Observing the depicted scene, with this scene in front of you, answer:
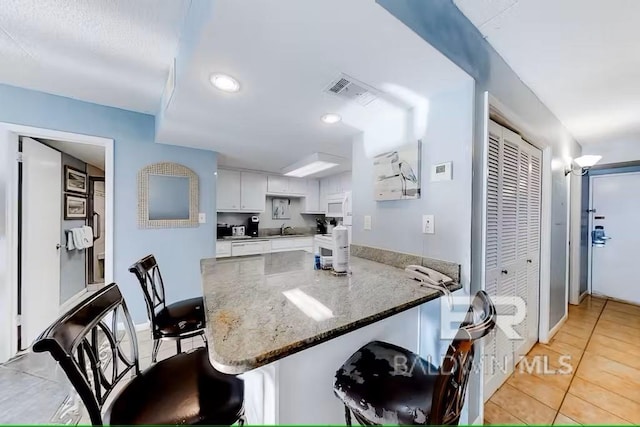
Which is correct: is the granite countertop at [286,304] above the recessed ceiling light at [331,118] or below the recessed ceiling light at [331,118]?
below

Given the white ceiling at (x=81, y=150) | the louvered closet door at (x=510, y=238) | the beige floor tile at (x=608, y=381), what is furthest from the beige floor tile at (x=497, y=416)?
the white ceiling at (x=81, y=150)

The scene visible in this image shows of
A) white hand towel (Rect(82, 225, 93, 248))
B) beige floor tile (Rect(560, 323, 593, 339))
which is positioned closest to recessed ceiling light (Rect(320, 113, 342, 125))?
beige floor tile (Rect(560, 323, 593, 339))

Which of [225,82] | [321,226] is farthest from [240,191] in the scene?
[225,82]

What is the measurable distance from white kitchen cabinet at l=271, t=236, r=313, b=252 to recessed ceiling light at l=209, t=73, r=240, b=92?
302 cm

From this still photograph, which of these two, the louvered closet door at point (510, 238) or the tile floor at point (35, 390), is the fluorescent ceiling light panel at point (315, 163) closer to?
the louvered closet door at point (510, 238)

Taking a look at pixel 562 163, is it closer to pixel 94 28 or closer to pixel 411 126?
pixel 411 126

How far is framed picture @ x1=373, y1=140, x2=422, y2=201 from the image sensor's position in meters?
1.61

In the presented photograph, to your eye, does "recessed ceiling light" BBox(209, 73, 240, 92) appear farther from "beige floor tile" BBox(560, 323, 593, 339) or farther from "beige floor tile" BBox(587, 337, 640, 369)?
"beige floor tile" BBox(560, 323, 593, 339)

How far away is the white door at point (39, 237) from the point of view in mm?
2227

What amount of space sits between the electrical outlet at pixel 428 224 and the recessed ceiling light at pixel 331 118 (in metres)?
0.97

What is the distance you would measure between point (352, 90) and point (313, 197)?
3.60 metres

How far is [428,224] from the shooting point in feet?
5.11
